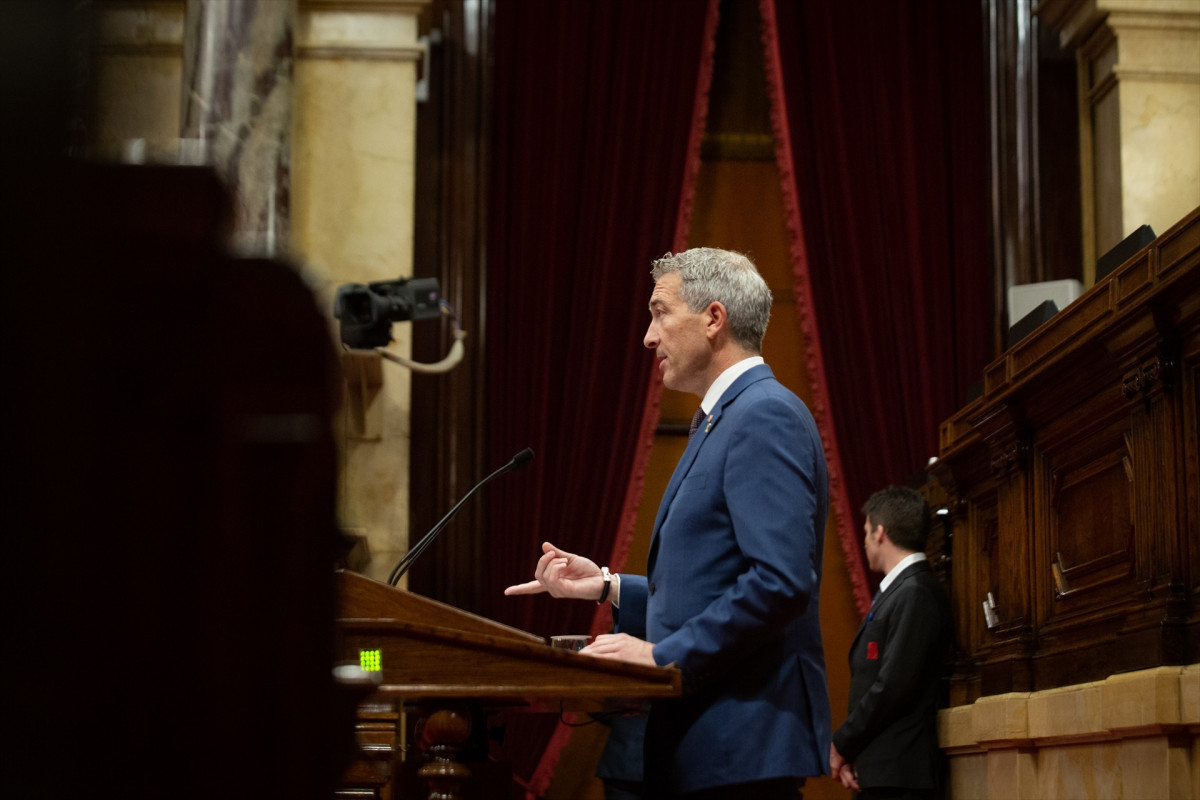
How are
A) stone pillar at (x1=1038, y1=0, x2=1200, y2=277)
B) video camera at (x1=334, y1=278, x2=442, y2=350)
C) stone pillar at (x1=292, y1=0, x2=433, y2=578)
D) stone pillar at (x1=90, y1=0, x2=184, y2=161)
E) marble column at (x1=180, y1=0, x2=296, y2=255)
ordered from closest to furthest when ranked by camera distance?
stone pillar at (x1=90, y1=0, x2=184, y2=161)
video camera at (x1=334, y1=278, x2=442, y2=350)
marble column at (x1=180, y1=0, x2=296, y2=255)
stone pillar at (x1=292, y1=0, x2=433, y2=578)
stone pillar at (x1=1038, y1=0, x2=1200, y2=277)

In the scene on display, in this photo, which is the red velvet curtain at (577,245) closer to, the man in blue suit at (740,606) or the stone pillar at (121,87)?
the man in blue suit at (740,606)

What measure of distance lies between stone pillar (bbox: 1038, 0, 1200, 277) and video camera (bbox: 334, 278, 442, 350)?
318 centimetres

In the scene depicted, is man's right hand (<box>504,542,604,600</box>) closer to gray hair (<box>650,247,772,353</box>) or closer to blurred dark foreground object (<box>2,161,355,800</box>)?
gray hair (<box>650,247,772,353</box>)

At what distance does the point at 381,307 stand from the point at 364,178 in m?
1.31

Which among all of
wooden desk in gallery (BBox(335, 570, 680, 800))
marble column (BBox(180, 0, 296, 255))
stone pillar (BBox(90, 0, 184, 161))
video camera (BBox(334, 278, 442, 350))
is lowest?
wooden desk in gallery (BBox(335, 570, 680, 800))

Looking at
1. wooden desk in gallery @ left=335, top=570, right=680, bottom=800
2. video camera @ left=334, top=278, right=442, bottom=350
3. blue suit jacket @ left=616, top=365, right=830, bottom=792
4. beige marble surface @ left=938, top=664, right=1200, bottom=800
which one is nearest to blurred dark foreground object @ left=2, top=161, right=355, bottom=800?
wooden desk in gallery @ left=335, top=570, right=680, bottom=800

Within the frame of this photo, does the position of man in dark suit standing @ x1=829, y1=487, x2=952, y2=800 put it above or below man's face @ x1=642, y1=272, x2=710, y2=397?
below

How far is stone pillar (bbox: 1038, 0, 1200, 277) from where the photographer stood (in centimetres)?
604

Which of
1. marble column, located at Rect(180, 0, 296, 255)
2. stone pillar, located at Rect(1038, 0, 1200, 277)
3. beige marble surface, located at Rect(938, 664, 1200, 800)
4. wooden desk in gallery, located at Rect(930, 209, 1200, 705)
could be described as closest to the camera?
beige marble surface, located at Rect(938, 664, 1200, 800)

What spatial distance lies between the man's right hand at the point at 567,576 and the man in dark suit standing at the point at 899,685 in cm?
221

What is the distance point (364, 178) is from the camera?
588 cm

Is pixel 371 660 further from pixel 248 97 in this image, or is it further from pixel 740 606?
pixel 248 97

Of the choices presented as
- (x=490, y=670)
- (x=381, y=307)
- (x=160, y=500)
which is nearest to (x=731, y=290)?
(x=490, y=670)

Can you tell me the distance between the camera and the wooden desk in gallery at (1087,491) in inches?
128
